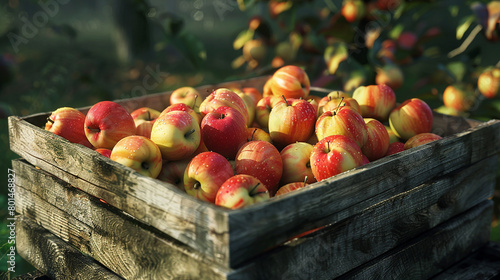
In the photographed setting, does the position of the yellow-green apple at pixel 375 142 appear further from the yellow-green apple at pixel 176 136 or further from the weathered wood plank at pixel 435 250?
the yellow-green apple at pixel 176 136

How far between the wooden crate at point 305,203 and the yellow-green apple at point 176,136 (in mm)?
229

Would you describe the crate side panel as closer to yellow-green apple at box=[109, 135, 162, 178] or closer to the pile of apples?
the pile of apples

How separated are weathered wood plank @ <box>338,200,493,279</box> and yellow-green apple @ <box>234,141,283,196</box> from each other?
1.21 feet

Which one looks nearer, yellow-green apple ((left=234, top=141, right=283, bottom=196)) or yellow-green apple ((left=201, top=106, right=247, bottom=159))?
yellow-green apple ((left=234, top=141, right=283, bottom=196))

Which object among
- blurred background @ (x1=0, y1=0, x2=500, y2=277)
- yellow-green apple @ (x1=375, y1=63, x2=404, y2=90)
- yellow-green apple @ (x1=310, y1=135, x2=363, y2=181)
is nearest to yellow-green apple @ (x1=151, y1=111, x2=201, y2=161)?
yellow-green apple @ (x1=310, y1=135, x2=363, y2=181)

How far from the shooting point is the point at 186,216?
120cm

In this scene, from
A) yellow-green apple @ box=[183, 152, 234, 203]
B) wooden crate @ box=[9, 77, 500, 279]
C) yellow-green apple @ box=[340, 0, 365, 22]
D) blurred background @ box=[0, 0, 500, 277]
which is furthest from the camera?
yellow-green apple @ box=[340, 0, 365, 22]

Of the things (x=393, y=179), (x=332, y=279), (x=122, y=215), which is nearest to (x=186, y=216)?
(x=122, y=215)

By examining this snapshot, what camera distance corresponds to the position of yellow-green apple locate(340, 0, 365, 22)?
2.92 m

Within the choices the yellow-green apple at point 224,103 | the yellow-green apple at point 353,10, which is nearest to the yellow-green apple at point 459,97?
the yellow-green apple at point 353,10

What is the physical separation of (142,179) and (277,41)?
2.43 m

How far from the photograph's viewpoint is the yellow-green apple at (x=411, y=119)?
2033 mm

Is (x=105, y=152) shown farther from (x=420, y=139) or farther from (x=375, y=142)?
(x=420, y=139)

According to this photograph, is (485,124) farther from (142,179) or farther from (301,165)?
(142,179)
